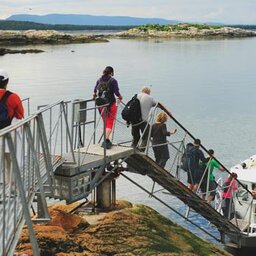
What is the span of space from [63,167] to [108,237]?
2.01m

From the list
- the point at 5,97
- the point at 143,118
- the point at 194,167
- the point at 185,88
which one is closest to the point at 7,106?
the point at 5,97

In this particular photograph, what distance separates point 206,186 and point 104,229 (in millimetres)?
5105

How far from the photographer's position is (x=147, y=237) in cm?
1228

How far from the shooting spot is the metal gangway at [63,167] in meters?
6.32

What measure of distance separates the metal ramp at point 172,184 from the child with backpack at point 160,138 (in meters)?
0.36

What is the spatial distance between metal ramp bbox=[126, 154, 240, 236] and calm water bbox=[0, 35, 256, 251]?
23.7 ft

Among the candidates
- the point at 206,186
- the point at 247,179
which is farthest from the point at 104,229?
the point at 247,179

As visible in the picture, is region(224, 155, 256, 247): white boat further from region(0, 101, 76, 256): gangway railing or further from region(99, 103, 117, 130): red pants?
region(0, 101, 76, 256): gangway railing

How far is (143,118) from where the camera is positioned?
1308cm

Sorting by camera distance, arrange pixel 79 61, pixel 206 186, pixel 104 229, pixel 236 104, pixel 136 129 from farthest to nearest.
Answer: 1. pixel 79 61
2. pixel 236 104
3. pixel 206 186
4. pixel 136 129
5. pixel 104 229

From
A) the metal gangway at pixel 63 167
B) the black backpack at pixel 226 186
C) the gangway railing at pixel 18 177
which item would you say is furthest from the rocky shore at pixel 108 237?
the black backpack at pixel 226 186

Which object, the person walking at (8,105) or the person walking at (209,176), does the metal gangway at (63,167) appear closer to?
the person walking at (8,105)

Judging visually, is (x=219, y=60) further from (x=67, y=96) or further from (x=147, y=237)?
(x=147, y=237)

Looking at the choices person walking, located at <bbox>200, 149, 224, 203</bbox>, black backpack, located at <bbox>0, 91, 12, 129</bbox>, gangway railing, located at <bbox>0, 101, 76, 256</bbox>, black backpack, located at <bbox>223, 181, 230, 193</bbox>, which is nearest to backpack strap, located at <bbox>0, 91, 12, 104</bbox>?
black backpack, located at <bbox>0, 91, 12, 129</bbox>
